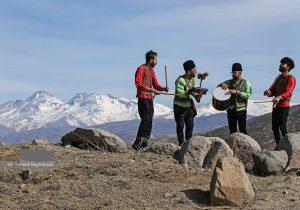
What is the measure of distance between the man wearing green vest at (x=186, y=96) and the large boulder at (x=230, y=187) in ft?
12.7

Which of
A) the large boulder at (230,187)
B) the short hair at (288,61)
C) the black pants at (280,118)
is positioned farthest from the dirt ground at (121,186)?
the short hair at (288,61)

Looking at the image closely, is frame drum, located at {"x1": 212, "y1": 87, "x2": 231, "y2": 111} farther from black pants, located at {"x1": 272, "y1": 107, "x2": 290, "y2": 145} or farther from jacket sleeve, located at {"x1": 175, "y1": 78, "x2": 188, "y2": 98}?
black pants, located at {"x1": 272, "y1": 107, "x2": 290, "y2": 145}

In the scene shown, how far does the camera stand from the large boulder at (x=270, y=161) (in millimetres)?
11828

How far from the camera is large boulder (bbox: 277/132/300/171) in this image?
12.1 meters

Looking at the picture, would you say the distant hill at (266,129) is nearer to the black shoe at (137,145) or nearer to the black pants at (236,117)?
the black pants at (236,117)

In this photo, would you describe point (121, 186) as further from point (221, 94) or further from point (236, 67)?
point (236, 67)

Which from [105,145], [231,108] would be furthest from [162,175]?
[231,108]

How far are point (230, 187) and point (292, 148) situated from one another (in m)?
3.48

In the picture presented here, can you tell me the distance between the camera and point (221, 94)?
44.7ft

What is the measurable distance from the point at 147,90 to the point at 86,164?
2.71m

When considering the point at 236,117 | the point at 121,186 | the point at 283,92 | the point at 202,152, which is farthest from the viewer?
the point at 236,117

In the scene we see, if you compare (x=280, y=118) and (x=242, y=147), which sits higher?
(x=280, y=118)

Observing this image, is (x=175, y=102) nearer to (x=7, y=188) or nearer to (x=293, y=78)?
(x=293, y=78)

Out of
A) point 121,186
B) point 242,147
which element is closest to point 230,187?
point 121,186
